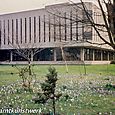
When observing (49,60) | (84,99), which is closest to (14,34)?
(49,60)

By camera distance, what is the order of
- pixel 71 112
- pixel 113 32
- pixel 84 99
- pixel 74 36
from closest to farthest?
pixel 113 32 → pixel 74 36 → pixel 71 112 → pixel 84 99

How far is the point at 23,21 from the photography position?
2926 inches

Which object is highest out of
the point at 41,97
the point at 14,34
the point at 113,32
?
the point at 14,34

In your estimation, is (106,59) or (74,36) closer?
(74,36)

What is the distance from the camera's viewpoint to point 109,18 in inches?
241

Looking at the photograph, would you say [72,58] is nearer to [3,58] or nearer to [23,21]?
[23,21]

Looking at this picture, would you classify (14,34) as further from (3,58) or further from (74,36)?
(74,36)

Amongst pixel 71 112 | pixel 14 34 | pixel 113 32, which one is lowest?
pixel 71 112

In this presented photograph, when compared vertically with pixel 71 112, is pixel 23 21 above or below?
above

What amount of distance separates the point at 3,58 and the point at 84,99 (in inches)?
2950

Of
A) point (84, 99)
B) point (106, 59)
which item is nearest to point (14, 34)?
point (106, 59)

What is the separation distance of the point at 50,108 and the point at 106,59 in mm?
72206

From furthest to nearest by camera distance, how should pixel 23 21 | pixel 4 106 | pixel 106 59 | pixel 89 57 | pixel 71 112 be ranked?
pixel 106 59, pixel 23 21, pixel 89 57, pixel 4 106, pixel 71 112

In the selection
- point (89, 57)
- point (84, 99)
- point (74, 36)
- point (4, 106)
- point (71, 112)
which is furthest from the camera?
point (89, 57)
